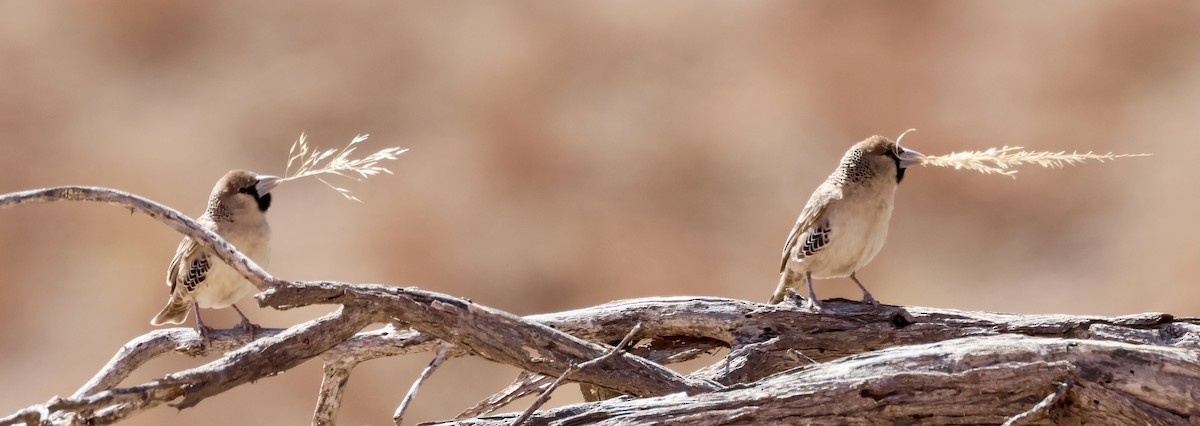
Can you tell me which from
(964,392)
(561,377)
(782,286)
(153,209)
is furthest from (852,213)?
(153,209)

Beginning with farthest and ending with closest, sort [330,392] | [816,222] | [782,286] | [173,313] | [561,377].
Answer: [173,313]
[782,286]
[816,222]
[330,392]
[561,377]

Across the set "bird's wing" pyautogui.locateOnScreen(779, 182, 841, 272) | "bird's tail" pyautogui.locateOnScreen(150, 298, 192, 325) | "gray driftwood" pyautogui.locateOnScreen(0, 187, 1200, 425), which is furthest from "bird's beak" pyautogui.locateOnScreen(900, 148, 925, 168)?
"bird's tail" pyautogui.locateOnScreen(150, 298, 192, 325)

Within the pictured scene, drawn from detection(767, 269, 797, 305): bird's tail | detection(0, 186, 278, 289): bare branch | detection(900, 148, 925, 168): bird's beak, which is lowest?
detection(0, 186, 278, 289): bare branch

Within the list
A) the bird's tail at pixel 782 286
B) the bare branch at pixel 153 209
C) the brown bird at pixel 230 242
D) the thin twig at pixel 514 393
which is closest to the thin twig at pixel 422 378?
the thin twig at pixel 514 393

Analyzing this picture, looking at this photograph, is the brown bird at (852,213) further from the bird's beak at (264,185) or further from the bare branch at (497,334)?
the bird's beak at (264,185)

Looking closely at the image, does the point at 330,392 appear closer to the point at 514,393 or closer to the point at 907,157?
the point at 514,393

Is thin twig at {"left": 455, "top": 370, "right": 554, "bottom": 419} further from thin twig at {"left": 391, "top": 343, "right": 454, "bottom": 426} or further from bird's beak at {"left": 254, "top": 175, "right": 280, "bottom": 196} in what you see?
bird's beak at {"left": 254, "top": 175, "right": 280, "bottom": 196}

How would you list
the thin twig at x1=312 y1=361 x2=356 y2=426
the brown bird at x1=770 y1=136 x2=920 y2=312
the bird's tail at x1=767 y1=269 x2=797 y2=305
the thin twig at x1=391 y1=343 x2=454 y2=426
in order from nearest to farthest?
the thin twig at x1=391 y1=343 x2=454 y2=426 → the thin twig at x1=312 y1=361 x2=356 y2=426 → the brown bird at x1=770 y1=136 x2=920 y2=312 → the bird's tail at x1=767 y1=269 x2=797 y2=305
